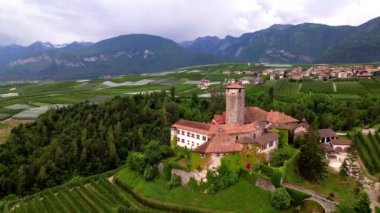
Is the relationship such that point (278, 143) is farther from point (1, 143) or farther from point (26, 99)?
point (26, 99)

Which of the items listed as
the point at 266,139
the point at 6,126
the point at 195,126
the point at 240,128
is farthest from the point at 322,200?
the point at 6,126

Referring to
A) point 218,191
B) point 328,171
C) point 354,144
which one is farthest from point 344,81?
point 218,191

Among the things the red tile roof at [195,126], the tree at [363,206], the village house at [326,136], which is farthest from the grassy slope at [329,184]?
the red tile roof at [195,126]

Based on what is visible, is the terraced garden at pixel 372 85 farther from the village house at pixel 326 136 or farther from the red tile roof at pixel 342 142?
the red tile roof at pixel 342 142

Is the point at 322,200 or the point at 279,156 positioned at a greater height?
the point at 279,156

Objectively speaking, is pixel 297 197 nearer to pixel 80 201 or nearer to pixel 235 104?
pixel 235 104
